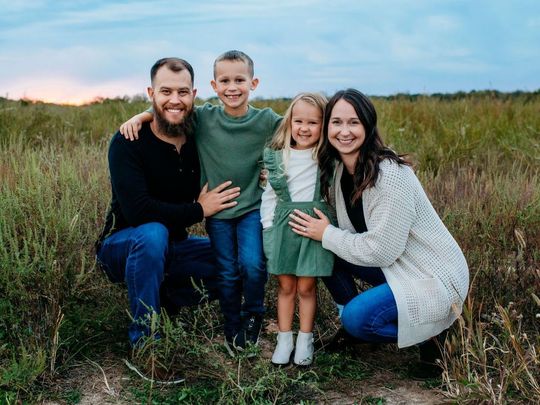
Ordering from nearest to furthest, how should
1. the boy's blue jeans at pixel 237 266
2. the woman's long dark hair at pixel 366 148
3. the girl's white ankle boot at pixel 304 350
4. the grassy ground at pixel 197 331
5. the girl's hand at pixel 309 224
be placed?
1. the grassy ground at pixel 197 331
2. the woman's long dark hair at pixel 366 148
3. the girl's hand at pixel 309 224
4. the girl's white ankle boot at pixel 304 350
5. the boy's blue jeans at pixel 237 266

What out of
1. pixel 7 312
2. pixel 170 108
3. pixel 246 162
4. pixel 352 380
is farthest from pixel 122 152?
pixel 352 380

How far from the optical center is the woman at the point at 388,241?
3.40m

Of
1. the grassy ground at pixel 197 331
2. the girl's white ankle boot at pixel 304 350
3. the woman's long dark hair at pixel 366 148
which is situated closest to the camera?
the grassy ground at pixel 197 331

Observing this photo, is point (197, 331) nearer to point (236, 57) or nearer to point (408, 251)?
point (408, 251)

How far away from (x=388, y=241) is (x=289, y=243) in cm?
54

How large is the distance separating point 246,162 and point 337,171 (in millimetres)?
537

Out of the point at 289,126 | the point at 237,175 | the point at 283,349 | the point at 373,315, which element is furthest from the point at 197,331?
the point at 289,126

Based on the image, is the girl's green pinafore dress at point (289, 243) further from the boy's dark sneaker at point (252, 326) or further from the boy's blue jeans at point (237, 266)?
the boy's dark sneaker at point (252, 326)

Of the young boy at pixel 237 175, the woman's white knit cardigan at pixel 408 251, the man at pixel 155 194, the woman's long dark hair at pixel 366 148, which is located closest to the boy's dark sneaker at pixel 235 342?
the young boy at pixel 237 175

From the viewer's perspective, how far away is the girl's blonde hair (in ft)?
12.0

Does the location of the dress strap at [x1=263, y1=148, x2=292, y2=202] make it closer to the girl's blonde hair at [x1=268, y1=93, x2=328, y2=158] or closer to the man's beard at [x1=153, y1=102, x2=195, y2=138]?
the girl's blonde hair at [x1=268, y1=93, x2=328, y2=158]

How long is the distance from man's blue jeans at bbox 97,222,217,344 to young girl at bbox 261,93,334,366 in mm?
455

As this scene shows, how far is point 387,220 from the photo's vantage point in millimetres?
3381

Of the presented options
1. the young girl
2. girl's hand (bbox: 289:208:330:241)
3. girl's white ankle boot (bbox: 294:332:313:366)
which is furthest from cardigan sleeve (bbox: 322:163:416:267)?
girl's white ankle boot (bbox: 294:332:313:366)
